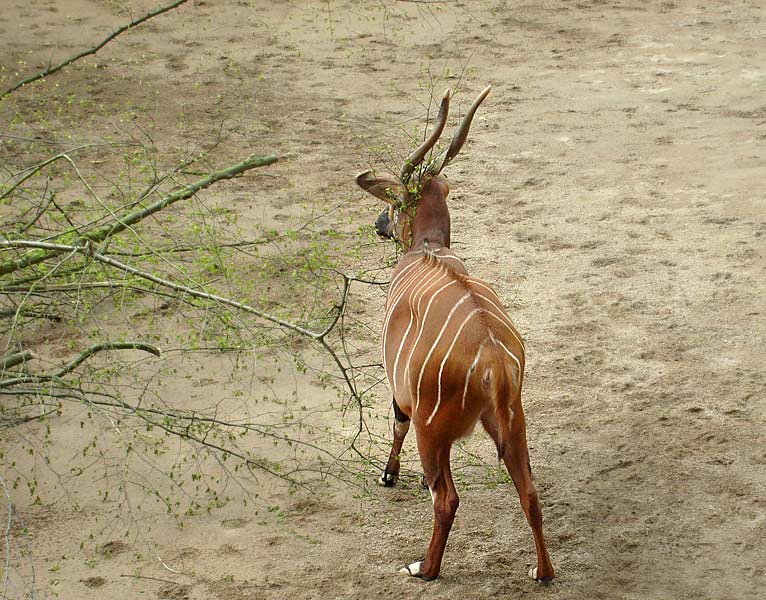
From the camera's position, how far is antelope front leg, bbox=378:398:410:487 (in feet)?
15.2

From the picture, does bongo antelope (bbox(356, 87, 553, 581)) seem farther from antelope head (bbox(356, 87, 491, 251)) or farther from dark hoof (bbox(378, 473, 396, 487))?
antelope head (bbox(356, 87, 491, 251))

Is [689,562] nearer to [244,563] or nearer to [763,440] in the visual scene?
[763,440]

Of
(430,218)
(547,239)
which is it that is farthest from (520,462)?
(547,239)

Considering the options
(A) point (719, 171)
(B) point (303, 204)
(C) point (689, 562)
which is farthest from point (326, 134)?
(C) point (689, 562)

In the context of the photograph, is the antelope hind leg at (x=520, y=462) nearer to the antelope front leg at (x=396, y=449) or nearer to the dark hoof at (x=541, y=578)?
the dark hoof at (x=541, y=578)

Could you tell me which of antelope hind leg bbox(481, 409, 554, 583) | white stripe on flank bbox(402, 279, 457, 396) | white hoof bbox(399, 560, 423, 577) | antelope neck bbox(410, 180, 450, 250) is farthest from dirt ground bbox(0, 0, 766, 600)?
antelope neck bbox(410, 180, 450, 250)

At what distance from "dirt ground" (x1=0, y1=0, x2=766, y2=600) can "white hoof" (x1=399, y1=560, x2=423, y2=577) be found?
0.13ft

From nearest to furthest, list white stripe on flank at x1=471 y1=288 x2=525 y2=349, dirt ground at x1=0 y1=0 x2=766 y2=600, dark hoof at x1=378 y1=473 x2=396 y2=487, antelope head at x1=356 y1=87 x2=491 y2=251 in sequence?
white stripe on flank at x1=471 y1=288 x2=525 y2=349 < dirt ground at x1=0 y1=0 x2=766 y2=600 < dark hoof at x1=378 y1=473 x2=396 y2=487 < antelope head at x1=356 y1=87 x2=491 y2=251

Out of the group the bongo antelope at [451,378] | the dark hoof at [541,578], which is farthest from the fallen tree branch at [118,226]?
the dark hoof at [541,578]

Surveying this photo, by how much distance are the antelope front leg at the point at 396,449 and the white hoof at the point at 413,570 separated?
52 centimetres

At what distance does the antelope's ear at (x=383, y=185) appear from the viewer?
494 centimetres

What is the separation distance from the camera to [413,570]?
4.13m

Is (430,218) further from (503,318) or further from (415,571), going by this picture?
(415,571)

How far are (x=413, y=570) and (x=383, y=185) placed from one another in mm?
1755
